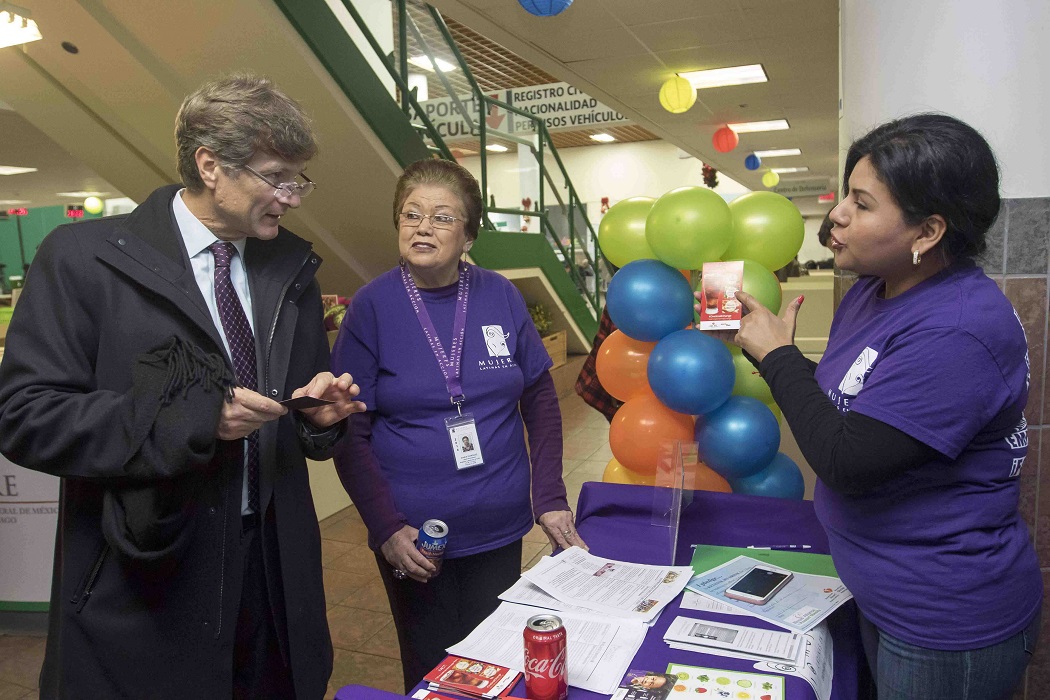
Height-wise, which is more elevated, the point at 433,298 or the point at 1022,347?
the point at 433,298

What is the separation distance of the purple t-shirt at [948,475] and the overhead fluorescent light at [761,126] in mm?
8646

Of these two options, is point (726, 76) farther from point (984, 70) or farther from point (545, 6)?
point (984, 70)

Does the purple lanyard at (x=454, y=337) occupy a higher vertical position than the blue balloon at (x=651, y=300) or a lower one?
lower

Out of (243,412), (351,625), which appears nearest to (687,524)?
(243,412)

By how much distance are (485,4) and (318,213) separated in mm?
1858

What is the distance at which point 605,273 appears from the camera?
939 cm

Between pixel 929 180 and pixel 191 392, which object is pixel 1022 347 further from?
pixel 191 392

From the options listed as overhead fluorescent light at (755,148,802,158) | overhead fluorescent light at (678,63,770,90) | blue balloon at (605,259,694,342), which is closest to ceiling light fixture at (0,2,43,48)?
blue balloon at (605,259,694,342)

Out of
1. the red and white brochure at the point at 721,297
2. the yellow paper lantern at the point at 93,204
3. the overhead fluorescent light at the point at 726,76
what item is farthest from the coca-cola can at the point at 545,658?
the yellow paper lantern at the point at 93,204

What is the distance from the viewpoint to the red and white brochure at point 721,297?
175cm

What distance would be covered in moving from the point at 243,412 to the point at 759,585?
1048 mm

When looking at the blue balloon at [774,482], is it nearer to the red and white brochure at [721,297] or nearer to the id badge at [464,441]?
the red and white brochure at [721,297]

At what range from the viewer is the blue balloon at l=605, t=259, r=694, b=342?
2219mm

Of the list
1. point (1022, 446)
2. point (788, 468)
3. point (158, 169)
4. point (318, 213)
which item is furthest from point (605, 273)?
point (1022, 446)
